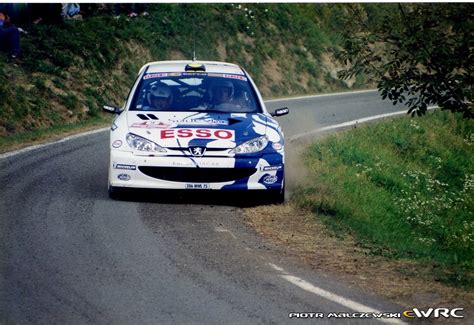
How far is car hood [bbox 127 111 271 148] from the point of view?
9938mm

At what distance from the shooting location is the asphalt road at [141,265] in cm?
605

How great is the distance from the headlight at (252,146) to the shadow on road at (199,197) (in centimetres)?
56

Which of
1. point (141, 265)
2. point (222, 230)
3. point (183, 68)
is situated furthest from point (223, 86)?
point (141, 265)

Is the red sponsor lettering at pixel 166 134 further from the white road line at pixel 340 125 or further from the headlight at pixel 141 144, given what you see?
the white road line at pixel 340 125

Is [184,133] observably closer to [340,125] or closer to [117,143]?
[117,143]

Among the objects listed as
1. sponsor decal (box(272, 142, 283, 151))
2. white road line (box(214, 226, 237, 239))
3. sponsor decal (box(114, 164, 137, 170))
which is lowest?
white road line (box(214, 226, 237, 239))

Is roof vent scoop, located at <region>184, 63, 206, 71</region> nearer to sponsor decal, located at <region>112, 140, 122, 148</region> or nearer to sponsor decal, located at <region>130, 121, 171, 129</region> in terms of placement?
sponsor decal, located at <region>130, 121, 171, 129</region>

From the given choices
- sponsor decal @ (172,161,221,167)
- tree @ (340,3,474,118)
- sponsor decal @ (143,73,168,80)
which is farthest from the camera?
sponsor decal @ (143,73,168,80)

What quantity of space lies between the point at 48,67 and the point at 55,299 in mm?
15853

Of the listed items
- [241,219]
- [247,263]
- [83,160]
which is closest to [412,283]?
[247,263]

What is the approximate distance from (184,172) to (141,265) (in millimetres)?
2744

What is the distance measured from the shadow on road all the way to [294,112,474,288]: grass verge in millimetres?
575

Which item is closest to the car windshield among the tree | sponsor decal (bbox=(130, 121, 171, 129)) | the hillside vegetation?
sponsor decal (bbox=(130, 121, 171, 129))

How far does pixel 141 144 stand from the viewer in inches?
392
